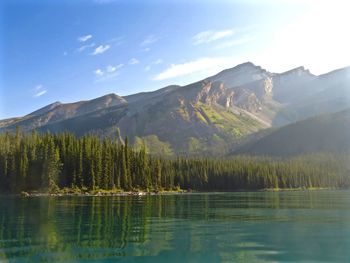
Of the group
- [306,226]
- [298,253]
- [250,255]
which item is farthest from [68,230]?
[306,226]

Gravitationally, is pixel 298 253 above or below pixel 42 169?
below

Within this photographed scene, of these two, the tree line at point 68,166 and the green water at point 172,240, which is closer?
the green water at point 172,240

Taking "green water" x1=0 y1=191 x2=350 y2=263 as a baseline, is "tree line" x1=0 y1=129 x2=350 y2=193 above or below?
above

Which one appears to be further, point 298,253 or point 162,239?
point 162,239

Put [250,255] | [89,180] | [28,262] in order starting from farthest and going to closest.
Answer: [89,180] → [250,255] → [28,262]

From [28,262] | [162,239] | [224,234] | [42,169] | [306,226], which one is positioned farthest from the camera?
[42,169]

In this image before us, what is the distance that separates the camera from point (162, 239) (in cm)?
4012

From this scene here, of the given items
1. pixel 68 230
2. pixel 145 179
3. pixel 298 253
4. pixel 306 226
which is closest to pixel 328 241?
pixel 298 253

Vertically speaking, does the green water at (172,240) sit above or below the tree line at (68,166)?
below

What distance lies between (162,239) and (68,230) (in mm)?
11666

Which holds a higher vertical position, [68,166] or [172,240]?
[68,166]

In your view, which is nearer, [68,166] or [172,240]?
[172,240]

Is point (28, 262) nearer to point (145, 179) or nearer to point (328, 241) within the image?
point (328, 241)

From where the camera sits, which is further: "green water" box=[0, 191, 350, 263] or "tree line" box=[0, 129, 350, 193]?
"tree line" box=[0, 129, 350, 193]
